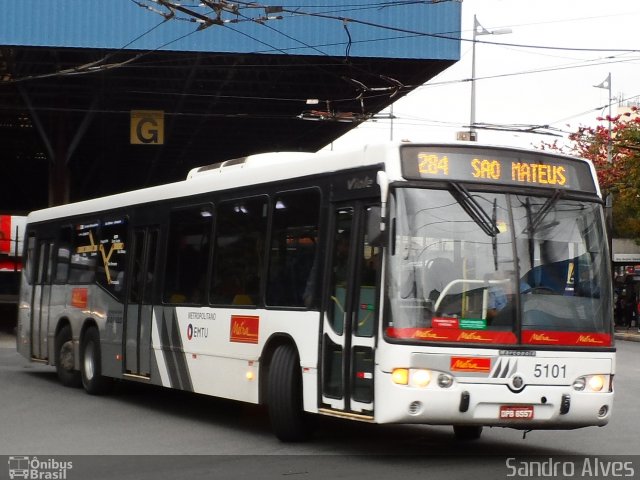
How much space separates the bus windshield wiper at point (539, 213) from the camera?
10.6m

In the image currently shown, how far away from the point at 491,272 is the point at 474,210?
547mm

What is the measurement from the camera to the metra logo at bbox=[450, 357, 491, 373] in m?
10.1

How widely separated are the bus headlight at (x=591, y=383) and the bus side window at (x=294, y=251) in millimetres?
2428

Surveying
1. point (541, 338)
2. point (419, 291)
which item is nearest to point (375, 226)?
point (419, 291)

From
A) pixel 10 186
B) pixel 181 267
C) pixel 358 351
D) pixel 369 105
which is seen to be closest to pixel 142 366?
pixel 181 267

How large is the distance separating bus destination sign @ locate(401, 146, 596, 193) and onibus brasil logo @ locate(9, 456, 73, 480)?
370 cm

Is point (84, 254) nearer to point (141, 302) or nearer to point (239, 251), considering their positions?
point (141, 302)

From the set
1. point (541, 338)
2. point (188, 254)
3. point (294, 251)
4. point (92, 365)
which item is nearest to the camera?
point (541, 338)

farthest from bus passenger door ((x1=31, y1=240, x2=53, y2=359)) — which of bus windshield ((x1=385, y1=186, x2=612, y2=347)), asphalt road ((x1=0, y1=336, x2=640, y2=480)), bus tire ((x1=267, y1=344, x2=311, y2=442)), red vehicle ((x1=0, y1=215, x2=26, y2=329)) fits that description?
red vehicle ((x1=0, y1=215, x2=26, y2=329))

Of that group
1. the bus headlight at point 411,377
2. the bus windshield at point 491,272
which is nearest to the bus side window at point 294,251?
the bus windshield at point 491,272

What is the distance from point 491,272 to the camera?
33.8 ft

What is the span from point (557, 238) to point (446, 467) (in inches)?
87.3

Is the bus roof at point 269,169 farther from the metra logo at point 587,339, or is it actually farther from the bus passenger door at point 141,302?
the metra logo at point 587,339

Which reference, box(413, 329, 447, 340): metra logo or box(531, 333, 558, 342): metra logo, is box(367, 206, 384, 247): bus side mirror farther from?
box(531, 333, 558, 342): metra logo
